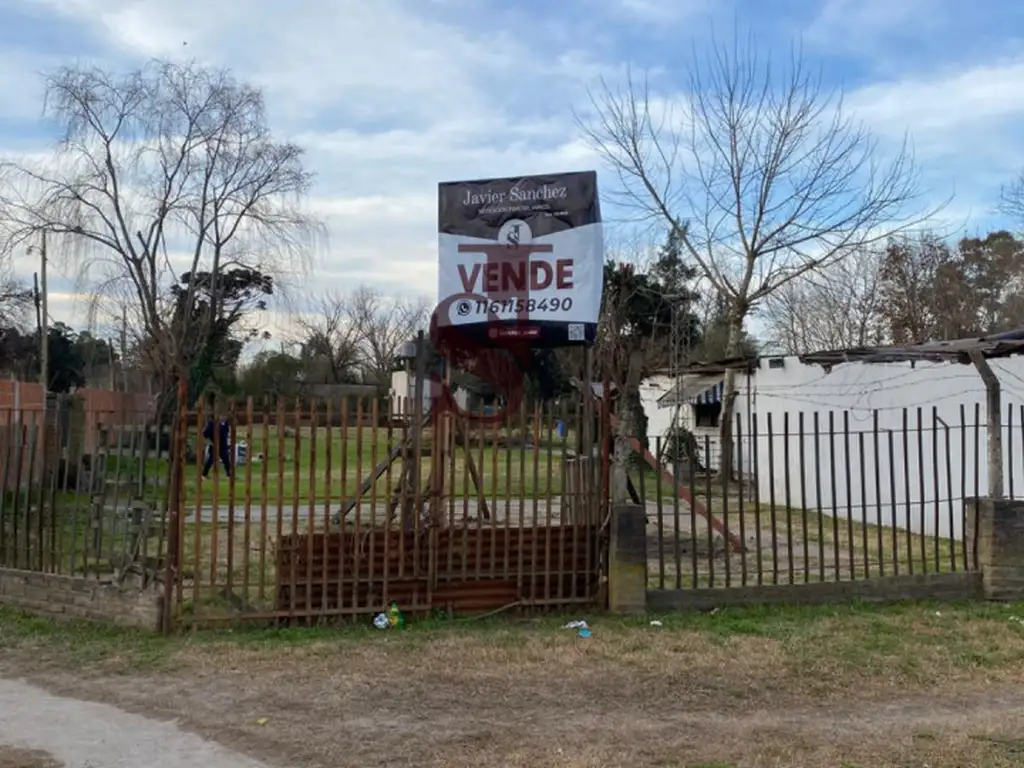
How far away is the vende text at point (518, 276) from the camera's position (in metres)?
8.46

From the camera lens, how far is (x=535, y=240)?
853 centimetres

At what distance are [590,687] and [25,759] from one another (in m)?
3.20

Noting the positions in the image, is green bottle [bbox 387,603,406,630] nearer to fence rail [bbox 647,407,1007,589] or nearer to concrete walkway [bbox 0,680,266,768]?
fence rail [bbox 647,407,1007,589]

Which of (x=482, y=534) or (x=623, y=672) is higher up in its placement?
(x=482, y=534)

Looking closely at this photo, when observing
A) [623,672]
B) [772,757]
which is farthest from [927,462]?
[772,757]

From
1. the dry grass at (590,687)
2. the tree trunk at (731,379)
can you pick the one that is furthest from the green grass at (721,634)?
the tree trunk at (731,379)

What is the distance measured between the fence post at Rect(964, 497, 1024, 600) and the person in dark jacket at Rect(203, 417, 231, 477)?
672cm

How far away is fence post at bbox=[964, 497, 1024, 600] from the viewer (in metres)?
8.72

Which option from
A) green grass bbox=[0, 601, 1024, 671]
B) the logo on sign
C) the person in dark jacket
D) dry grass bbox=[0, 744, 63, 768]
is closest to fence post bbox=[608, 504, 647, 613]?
green grass bbox=[0, 601, 1024, 671]

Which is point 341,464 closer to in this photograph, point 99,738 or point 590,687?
point 590,687

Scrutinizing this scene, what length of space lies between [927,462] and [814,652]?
29.8 feet

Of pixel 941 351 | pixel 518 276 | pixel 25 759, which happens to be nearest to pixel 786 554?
pixel 941 351

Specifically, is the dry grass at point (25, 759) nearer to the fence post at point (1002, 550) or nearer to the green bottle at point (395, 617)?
the green bottle at point (395, 617)

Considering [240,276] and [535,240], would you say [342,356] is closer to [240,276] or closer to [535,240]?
[240,276]
